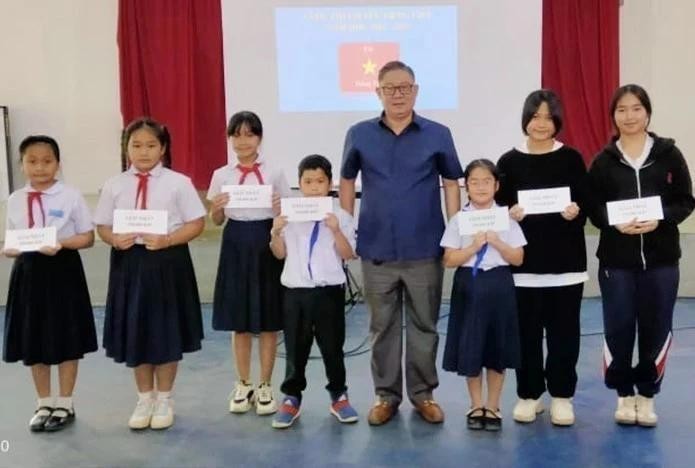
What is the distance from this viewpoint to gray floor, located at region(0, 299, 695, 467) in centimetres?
277

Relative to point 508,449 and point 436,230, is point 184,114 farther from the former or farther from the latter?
point 508,449

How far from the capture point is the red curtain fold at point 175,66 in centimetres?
555

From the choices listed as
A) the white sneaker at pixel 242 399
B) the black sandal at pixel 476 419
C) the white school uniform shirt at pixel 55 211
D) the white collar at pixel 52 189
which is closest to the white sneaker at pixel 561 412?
the black sandal at pixel 476 419

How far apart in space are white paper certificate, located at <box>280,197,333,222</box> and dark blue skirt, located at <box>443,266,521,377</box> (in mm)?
638

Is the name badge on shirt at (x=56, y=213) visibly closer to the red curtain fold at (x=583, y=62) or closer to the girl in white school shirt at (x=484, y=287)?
the girl in white school shirt at (x=484, y=287)

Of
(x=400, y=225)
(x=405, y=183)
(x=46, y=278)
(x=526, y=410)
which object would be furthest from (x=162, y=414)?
(x=526, y=410)

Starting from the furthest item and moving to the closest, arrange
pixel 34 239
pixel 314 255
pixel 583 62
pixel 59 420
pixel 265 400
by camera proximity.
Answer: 1. pixel 583 62
2. pixel 265 400
3. pixel 59 420
4. pixel 314 255
5. pixel 34 239

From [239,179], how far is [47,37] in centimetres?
346

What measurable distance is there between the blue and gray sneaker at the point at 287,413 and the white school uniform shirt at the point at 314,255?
0.51m

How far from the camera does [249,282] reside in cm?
318

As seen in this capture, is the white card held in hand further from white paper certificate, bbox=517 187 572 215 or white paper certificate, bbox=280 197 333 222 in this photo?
white paper certificate, bbox=517 187 572 215

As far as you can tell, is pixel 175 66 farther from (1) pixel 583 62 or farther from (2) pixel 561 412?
(2) pixel 561 412

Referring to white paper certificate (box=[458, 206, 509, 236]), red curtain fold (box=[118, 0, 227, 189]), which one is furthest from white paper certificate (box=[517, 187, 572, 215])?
red curtain fold (box=[118, 0, 227, 189])

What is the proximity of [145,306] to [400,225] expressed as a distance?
1099 mm
